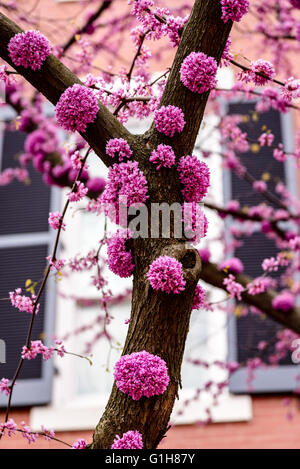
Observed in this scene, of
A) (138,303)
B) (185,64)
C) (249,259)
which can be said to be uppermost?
(249,259)

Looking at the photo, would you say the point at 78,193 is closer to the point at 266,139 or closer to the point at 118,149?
the point at 118,149

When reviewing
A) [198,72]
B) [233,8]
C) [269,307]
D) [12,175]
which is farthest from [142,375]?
[12,175]

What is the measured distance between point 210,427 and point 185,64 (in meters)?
2.72

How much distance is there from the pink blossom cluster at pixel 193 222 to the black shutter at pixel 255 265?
1854mm

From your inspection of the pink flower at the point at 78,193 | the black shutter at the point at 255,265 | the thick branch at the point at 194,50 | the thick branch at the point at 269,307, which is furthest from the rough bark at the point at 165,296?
the black shutter at the point at 255,265

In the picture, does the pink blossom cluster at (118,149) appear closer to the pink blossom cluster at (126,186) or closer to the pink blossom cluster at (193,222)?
the pink blossom cluster at (126,186)

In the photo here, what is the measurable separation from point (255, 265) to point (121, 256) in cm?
264

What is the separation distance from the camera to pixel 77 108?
1.75 m

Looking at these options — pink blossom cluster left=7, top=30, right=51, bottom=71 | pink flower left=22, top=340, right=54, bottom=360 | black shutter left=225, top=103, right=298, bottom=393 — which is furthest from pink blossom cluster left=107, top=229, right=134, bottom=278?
black shutter left=225, top=103, right=298, bottom=393

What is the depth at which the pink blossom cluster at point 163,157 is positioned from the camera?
5.70 feet
